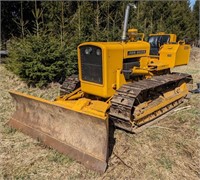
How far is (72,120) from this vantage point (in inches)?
170

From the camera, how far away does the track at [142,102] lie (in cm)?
459

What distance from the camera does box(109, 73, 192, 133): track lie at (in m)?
4.59

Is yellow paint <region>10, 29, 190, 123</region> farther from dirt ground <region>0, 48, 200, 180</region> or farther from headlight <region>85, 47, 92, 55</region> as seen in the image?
dirt ground <region>0, 48, 200, 180</region>

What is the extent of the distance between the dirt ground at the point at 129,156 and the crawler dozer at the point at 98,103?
192mm

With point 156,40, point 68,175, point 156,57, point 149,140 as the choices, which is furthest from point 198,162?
point 156,40

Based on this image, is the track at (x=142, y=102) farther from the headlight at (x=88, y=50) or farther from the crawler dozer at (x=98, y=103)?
the headlight at (x=88, y=50)

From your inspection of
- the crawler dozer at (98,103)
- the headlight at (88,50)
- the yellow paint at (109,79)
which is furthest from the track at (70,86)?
the headlight at (88,50)

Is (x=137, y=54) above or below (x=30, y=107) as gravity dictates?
above

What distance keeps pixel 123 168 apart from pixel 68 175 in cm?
90

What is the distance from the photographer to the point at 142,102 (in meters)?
5.41

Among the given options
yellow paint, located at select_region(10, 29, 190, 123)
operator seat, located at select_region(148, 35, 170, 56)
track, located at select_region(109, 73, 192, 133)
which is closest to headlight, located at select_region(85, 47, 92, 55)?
yellow paint, located at select_region(10, 29, 190, 123)

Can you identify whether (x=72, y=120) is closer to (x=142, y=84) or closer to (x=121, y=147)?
(x=121, y=147)

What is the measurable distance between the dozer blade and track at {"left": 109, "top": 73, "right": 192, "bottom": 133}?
0.81 metres

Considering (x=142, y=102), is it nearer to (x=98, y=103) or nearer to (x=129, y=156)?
(x=98, y=103)
